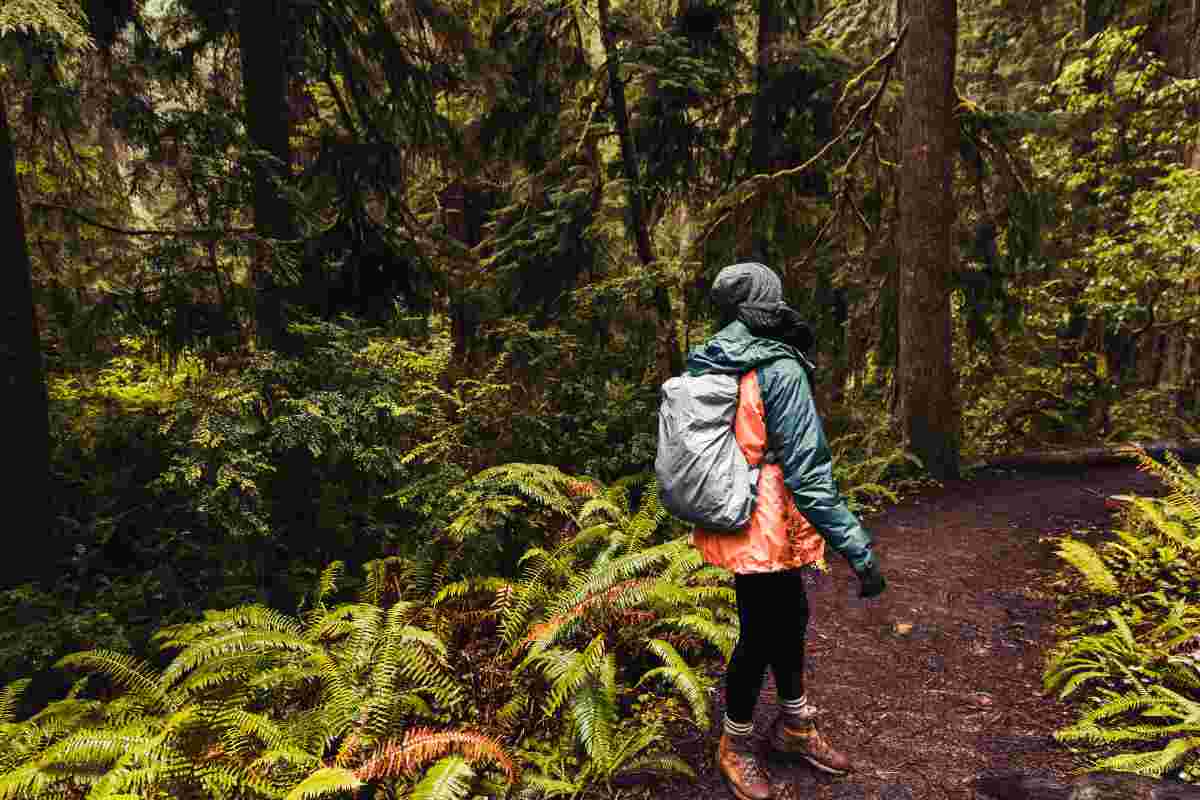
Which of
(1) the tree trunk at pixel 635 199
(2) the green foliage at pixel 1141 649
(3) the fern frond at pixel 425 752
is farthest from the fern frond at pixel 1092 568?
(1) the tree trunk at pixel 635 199

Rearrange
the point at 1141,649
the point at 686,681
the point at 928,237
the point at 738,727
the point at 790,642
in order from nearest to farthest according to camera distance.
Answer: the point at 790,642, the point at 738,727, the point at 686,681, the point at 1141,649, the point at 928,237

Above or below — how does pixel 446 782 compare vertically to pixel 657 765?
above

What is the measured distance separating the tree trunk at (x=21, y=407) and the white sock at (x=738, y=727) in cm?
615

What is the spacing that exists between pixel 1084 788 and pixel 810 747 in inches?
43.4

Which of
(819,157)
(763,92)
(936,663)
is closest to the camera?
(936,663)

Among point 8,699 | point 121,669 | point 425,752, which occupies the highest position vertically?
point 425,752

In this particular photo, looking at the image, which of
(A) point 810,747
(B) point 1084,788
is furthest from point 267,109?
(B) point 1084,788

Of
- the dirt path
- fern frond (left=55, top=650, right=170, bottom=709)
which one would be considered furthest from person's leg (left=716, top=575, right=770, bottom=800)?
fern frond (left=55, top=650, right=170, bottom=709)

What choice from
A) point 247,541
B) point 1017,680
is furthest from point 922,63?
point 247,541

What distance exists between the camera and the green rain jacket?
2.54 meters

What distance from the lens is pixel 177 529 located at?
6902mm

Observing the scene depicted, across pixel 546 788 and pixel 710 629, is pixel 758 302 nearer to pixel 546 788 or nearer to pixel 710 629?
pixel 710 629

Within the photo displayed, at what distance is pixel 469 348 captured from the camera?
8086mm

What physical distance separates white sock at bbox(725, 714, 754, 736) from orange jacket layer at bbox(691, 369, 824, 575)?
858 millimetres
